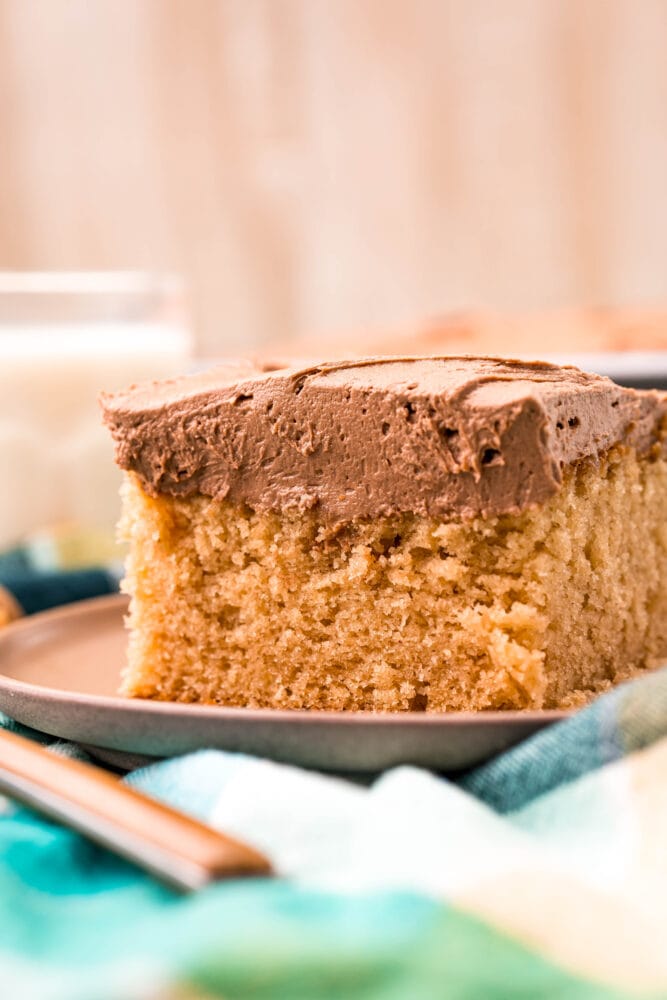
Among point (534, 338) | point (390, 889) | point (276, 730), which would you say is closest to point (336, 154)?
point (534, 338)

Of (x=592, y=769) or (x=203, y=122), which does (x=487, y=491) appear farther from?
(x=203, y=122)

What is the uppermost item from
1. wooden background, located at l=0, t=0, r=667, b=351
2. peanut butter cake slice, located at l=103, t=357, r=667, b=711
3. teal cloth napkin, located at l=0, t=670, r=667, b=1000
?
wooden background, located at l=0, t=0, r=667, b=351

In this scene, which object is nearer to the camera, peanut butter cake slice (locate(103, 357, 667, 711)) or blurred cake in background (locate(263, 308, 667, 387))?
peanut butter cake slice (locate(103, 357, 667, 711))

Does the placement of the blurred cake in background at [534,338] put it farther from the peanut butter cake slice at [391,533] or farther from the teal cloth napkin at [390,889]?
the teal cloth napkin at [390,889]

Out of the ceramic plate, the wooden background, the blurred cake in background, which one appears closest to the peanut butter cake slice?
the ceramic plate

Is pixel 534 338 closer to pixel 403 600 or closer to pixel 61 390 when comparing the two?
pixel 61 390

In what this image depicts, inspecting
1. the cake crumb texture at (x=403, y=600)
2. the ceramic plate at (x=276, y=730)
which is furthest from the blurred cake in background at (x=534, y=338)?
the ceramic plate at (x=276, y=730)

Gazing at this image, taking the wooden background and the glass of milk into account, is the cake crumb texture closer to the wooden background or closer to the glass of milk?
the glass of milk

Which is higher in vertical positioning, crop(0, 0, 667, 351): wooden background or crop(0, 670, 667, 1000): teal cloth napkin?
crop(0, 0, 667, 351): wooden background

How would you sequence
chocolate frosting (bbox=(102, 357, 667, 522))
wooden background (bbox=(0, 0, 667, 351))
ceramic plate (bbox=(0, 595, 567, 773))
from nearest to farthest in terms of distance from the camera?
ceramic plate (bbox=(0, 595, 567, 773))
chocolate frosting (bbox=(102, 357, 667, 522))
wooden background (bbox=(0, 0, 667, 351))
